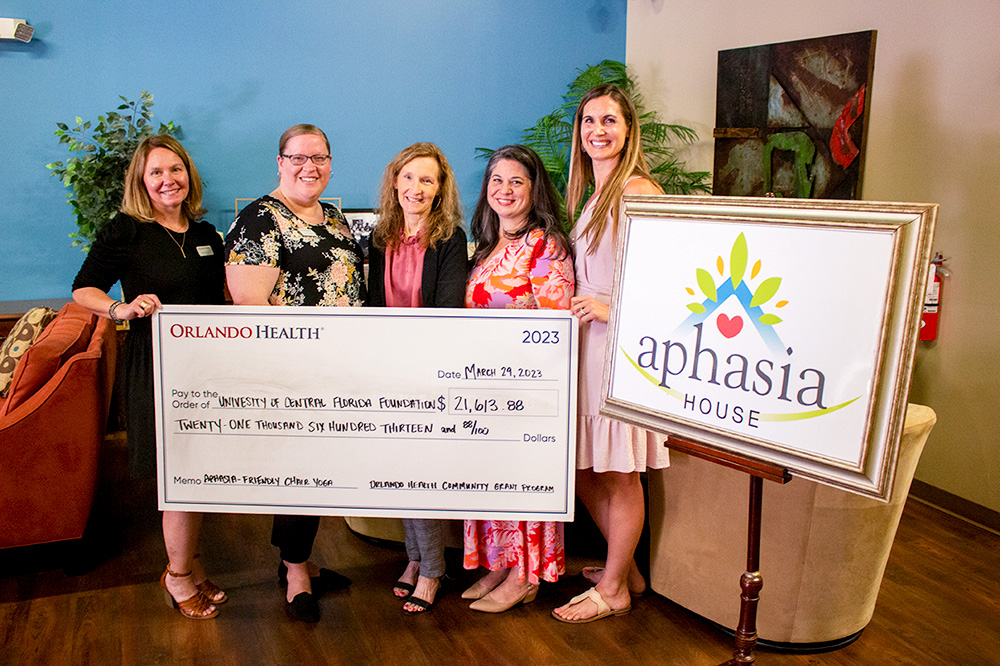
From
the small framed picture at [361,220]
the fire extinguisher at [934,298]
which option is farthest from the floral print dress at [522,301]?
the small framed picture at [361,220]

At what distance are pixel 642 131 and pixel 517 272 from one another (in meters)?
2.84

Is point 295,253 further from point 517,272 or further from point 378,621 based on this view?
point 378,621

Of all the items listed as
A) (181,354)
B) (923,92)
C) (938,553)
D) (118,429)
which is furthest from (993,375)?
(118,429)

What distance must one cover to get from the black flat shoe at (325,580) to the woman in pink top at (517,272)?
0.48 m

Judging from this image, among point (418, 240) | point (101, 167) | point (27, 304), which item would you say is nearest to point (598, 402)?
point (418, 240)

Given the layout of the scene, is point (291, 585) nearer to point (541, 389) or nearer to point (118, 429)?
point (541, 389)

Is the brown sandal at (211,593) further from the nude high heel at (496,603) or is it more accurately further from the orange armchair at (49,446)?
the nude high heel at (496,603)

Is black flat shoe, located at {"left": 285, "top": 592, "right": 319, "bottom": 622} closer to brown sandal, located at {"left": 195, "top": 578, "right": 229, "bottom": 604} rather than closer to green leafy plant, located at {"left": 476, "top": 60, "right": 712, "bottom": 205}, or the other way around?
brown sandal, located at {"left": 195, "top": 578, "right": 229, "bottom": 604}

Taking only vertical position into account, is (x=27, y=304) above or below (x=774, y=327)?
below

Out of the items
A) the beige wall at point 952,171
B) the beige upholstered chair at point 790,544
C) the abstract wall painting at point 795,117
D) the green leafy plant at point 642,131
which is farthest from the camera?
the green leafy plant at point 642,131

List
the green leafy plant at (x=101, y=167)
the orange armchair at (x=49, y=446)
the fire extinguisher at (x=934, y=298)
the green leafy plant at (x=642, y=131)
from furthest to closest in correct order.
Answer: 1. the green leafy plant at (x=642, y=131)
2. the green leafy plant at (x=101, y=167)
3. the fire extinguisher at (x=934, y=298)
4. the orange armchair at (x=49, y=446)

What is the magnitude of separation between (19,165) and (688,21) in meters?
3.92

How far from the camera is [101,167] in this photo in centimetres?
393

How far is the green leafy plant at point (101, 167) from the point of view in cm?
396
